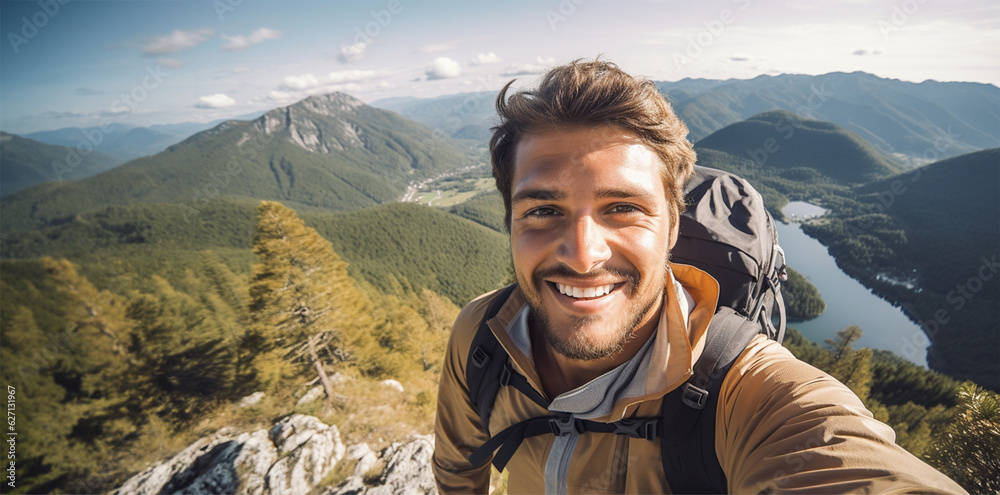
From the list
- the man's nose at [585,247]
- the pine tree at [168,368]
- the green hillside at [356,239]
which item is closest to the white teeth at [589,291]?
the man's nose at [585,247]

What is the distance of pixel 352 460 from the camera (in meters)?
9.16

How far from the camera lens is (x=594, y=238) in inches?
75.1

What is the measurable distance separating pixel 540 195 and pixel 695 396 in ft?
4.18

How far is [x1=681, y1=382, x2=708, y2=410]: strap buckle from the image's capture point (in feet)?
5.57

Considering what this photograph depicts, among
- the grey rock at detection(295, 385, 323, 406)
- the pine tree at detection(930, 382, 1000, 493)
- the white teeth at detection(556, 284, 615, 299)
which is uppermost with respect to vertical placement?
the white teeth at detection(556, 284, 615, 299)

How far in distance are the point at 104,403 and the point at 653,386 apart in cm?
2498

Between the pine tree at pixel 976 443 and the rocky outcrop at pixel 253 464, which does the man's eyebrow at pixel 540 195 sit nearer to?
the pine tree at pixel 976 443

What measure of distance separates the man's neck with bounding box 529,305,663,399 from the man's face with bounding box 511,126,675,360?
0.04 metres

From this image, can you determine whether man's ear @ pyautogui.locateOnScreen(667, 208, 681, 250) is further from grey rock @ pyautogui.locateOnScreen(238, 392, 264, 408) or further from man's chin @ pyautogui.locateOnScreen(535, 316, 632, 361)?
grey rock @ pyautogui.locateOnScreen(238, 392, 264, 408)

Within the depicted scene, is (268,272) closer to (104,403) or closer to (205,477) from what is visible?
(205,477)

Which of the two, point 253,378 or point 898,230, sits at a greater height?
point 253,378

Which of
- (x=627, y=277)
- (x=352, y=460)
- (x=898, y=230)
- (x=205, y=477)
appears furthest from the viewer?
(x=898, y=230)

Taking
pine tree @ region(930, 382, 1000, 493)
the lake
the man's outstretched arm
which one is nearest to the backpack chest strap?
the man's outstretched arm

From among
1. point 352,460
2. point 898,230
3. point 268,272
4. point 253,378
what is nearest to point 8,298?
point 253,378
